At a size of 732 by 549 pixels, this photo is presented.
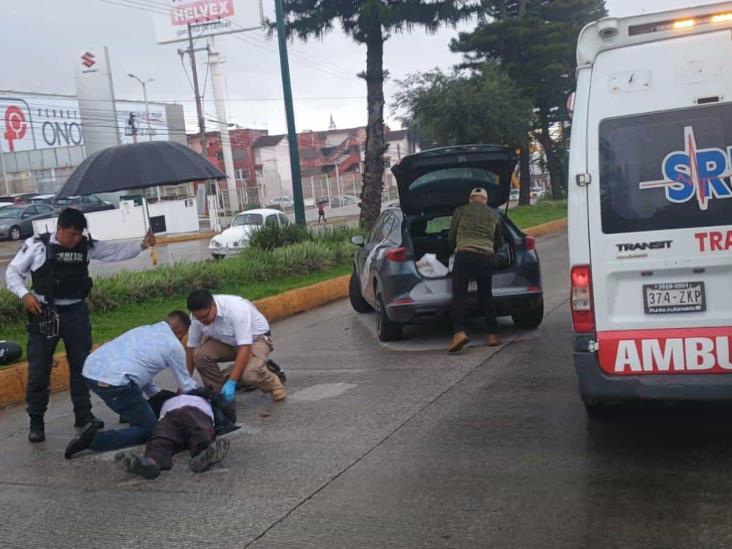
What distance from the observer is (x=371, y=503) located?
4.80m

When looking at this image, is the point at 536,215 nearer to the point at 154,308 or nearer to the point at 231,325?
the point at 154,308

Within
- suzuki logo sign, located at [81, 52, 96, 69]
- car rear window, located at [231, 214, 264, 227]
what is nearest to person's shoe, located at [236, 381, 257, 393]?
car rear window, located at [231, 214, 264, 227]

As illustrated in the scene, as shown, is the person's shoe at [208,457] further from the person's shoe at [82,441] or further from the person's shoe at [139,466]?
the person's shoe at [82,441]

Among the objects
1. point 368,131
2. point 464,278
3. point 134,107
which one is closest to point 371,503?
point 464,278

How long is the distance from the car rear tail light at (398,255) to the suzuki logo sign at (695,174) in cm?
431

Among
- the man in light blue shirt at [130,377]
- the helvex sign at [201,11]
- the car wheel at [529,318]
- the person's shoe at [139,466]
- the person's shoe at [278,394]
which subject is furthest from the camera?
the helvex sign at [201,11]

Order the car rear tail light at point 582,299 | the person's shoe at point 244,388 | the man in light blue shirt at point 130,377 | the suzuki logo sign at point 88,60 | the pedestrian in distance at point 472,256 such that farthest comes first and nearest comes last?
the suzuki logo sign at point 88,60
the pedestrian in distance at point 472,256
the person's shoe at point 244,388
the man in light blue shirt at point 130,377
the car rear tail light at point 582,299

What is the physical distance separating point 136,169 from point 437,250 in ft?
11.7

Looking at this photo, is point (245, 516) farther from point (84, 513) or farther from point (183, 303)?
point (183, 303)

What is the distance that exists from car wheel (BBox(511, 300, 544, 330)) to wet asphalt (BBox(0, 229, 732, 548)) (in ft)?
5.54

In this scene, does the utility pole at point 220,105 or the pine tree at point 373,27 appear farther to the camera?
the utility pole at point 220,105

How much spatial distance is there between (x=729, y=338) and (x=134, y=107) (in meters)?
62.6

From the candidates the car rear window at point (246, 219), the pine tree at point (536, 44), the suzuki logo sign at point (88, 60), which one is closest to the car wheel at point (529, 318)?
the car rear window at point (246, 219)

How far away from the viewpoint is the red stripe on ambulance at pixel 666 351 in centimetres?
482
